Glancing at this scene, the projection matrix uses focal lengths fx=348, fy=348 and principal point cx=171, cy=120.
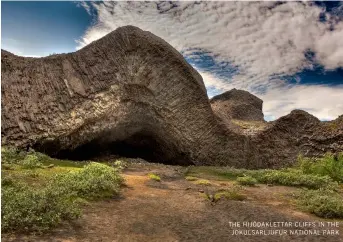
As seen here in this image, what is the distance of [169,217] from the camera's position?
12844mm

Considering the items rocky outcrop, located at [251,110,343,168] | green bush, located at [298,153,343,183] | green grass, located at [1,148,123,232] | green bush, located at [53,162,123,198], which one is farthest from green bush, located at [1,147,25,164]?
rocky outcrop, located at [251,110,343,168]

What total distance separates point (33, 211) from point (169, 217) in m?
4.95

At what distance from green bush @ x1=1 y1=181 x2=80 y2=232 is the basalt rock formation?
52.5 ft

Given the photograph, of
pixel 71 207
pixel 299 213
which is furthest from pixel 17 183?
pixel 299 213

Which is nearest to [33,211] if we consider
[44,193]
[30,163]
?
[44,193]

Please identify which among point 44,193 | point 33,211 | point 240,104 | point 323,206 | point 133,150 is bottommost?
point 33,211

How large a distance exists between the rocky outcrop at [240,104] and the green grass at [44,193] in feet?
165

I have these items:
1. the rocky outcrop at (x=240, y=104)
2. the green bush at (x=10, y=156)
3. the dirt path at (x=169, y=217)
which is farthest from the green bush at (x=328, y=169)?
the rocky outcrop at (x=240, y=104)

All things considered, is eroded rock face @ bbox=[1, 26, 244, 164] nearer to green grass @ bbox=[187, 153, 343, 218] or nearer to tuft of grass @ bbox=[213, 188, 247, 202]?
green grass @ bbox=[187, 153, 343, 218]

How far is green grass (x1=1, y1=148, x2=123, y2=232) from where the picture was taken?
31.3 feet

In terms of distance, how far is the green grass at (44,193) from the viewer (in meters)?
9.55

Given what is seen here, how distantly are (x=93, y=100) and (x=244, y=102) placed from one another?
150 feet

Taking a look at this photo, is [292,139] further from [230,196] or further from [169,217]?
[169,217]

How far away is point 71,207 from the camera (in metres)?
11.1
